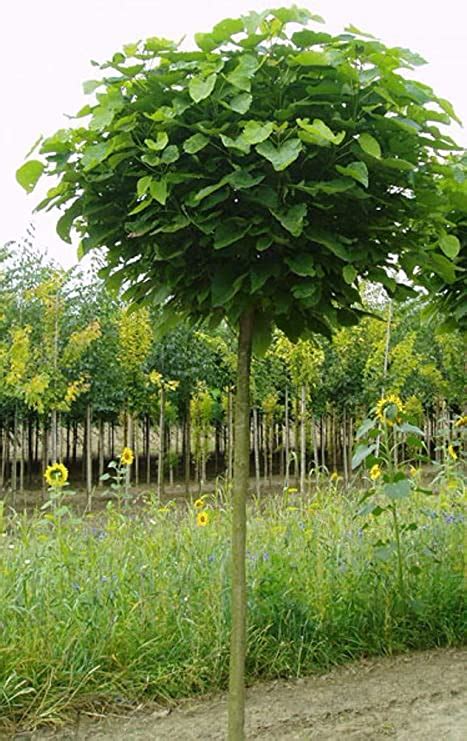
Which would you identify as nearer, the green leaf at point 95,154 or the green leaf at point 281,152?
the green leaf at point 281,152

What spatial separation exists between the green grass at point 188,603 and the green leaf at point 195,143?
2.11 m

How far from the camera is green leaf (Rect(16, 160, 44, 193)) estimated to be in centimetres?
215

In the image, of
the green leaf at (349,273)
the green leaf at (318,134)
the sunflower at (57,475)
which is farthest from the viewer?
the sunflower at (57,475)

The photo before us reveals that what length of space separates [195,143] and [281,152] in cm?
25

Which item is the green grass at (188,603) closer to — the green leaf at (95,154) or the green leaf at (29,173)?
the green leaf at (29,173)

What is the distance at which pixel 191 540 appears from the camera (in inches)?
164

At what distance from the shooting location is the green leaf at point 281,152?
73.9 inches

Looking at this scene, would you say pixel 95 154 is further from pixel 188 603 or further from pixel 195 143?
pixel 188 603

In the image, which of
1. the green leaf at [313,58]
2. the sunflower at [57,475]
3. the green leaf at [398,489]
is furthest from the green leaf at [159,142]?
the sunflower at [57,475]

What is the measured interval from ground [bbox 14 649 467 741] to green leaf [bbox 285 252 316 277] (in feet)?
5.96

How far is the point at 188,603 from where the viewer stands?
3516mm

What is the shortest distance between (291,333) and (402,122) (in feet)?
2.46

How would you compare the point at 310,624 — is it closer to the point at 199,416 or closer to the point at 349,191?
the point at 349,191

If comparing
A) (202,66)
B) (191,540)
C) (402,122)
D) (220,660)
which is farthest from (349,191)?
(191,540)
